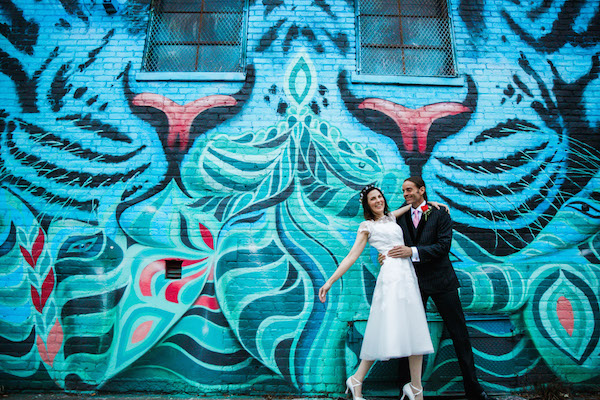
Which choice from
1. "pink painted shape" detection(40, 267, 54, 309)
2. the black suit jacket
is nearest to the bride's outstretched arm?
the black suit jacket

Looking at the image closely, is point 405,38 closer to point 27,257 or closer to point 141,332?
point 141,332

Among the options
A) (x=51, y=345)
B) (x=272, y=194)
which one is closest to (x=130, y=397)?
(x=51, y=345)

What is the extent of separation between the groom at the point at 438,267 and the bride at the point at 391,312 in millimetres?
145

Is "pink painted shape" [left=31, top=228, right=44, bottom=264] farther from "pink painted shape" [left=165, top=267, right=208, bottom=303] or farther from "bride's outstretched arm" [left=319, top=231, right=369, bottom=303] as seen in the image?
"bride's outstretched arm" [left=319, top=231, right=369, bottom=303]

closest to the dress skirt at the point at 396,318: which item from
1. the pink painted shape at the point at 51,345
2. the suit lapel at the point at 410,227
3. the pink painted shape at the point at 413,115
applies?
the suit lapel at the point at 410,227

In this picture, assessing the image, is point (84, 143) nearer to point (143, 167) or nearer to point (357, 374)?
point (143, 167)

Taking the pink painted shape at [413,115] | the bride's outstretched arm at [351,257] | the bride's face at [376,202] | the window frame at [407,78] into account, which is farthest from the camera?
the window frame at [407,78]

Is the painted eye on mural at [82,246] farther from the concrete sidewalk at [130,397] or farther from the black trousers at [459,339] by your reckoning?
the black trousers at [459,339]

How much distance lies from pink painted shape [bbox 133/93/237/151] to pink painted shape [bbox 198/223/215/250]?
0.94 m

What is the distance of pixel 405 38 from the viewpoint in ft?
14.2

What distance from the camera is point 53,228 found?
369 centimetres

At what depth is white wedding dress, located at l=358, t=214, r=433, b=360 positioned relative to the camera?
275 centimetres

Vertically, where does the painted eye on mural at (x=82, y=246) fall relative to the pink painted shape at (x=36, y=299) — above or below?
above

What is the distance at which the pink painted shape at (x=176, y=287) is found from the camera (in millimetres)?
3553
